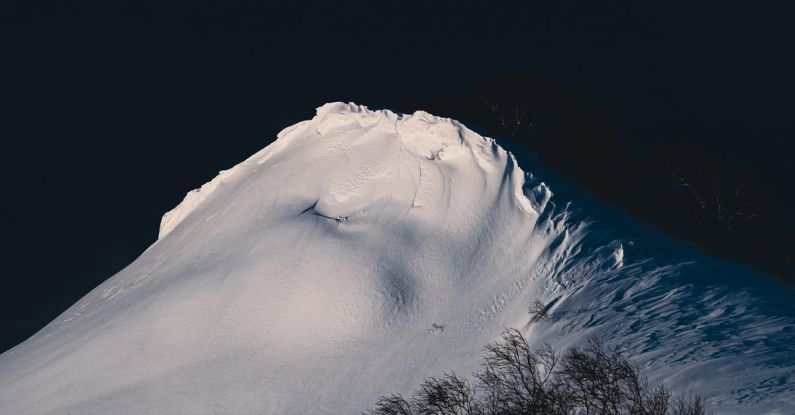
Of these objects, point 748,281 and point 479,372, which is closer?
point 479,372

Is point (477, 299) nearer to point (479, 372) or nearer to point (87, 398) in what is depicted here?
point (479, 372)

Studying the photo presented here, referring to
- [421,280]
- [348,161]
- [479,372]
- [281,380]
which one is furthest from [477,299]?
[348,161]

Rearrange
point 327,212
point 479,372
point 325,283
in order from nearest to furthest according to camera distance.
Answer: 1. point 479,372
2. point 325,283
3. point 327,212

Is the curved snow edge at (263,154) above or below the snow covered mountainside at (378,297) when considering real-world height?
above

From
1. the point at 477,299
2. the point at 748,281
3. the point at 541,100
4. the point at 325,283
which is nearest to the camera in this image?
the point at 748,281

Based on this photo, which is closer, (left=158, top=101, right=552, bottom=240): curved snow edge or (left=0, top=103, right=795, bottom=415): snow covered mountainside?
(left=0, top=103, right=795, bottom=415): snow covered mountainside

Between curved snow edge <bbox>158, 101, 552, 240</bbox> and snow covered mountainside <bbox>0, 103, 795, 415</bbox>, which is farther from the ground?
curved snow edge <bbox>158, 101, 552, 240</bbox>

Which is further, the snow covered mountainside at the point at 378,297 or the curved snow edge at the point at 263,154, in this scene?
the curved snow edge at the point at 263,154

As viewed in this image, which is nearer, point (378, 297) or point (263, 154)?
point (378, 297)
